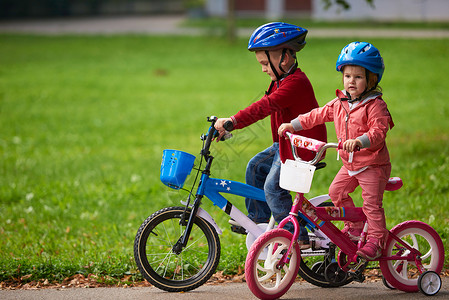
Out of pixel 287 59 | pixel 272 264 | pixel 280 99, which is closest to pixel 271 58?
pixel 287 59

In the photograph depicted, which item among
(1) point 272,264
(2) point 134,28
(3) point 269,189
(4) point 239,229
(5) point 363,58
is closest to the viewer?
(5) point 363,58

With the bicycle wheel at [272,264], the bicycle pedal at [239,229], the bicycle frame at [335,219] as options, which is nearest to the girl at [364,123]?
the bicycle frame at [335,219]

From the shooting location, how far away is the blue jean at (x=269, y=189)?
420cm

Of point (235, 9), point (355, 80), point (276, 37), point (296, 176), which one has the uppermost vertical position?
point (235, 9)

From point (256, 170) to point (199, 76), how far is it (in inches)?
623

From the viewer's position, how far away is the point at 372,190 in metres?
3.92

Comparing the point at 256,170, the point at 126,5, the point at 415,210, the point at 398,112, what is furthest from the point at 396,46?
the point at 126,5

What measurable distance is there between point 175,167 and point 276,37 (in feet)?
3.68

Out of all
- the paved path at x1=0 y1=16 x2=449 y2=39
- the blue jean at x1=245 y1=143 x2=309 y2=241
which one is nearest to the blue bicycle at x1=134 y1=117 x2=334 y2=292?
the blue jean at x1=245 y1=143 x2=309 y2=241

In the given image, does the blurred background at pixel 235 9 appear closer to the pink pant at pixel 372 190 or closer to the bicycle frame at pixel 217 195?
the bicycle frame at pixel 217 195

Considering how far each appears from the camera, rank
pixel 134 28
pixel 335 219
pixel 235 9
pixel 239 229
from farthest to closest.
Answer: pixel 235 9 < pixel 134 28 < pixel 239 229 < pixel 335 219

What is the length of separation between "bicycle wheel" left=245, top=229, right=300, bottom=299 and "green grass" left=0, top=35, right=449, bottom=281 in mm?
820

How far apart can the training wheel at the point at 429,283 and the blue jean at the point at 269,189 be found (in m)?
0.83

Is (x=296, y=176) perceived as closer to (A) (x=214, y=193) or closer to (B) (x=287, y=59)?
(A) (x=214, y=193)
